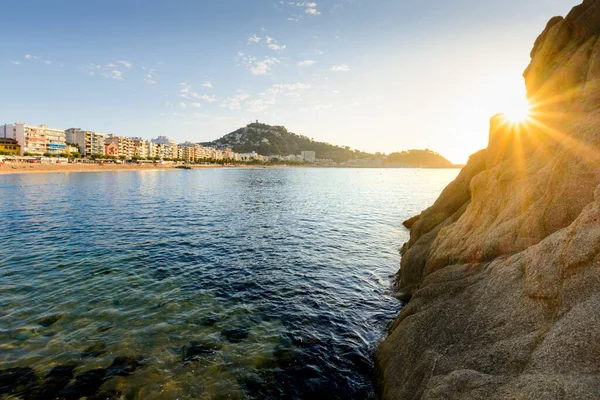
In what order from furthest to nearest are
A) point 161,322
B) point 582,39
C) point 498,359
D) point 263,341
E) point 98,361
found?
point 582,39, point 161,322, point 263,341, point 98,361, point 498,359

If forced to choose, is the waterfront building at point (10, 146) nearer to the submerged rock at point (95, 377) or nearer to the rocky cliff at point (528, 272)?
the submerged rock at point (95, 377)

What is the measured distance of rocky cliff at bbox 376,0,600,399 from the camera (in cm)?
563

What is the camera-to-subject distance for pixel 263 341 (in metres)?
12.3

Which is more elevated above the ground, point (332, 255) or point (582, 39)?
point (582, 39)

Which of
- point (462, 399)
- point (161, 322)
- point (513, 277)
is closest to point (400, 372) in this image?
point (462, 399)

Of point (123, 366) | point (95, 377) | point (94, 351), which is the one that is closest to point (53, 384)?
point (95, 377)

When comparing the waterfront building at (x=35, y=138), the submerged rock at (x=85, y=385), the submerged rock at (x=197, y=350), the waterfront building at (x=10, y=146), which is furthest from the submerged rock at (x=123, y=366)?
the waterfront building at (x=35, y=138)

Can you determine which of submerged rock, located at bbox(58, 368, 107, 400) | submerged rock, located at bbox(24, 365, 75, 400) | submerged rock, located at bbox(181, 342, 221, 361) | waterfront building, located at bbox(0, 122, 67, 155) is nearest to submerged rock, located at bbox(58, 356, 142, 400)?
submerged rock, located at bbox(58, 368, 107, 400)

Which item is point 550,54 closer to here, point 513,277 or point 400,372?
point 513,277

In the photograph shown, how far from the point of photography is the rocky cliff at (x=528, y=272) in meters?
5.63

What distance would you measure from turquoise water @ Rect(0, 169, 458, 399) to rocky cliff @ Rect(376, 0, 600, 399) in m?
2.95

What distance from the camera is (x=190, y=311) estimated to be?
1442 centimetres

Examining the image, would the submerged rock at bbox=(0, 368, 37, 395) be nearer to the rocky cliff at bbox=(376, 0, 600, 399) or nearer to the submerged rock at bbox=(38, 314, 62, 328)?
the submerged rock at bbox=(38, 314, 62, 328)

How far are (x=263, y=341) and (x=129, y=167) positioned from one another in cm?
19269
